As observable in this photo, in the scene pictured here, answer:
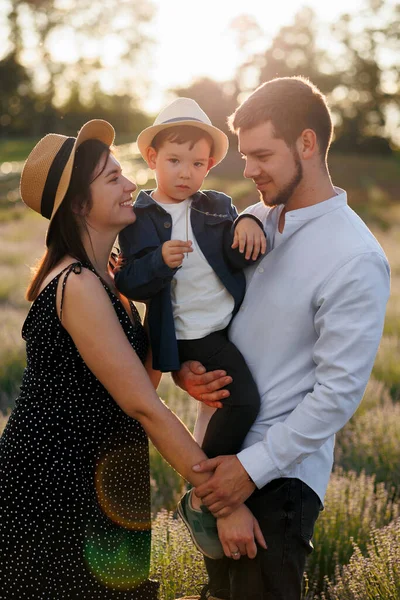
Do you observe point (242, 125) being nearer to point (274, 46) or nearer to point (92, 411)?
point (92, 411)

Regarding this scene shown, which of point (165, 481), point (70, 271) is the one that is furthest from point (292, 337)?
point (165, 481)

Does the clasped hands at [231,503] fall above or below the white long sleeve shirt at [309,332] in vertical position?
below

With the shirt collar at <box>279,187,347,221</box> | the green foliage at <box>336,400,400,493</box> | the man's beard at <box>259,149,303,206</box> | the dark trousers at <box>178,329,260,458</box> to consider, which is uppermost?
the man's beard at <box>259,149,303,206</box>

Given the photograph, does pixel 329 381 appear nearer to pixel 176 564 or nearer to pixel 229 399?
pixel 229 399

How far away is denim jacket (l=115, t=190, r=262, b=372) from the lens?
2.91 m

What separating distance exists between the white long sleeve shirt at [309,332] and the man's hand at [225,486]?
4cm

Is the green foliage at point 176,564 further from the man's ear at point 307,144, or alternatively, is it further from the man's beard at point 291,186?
the man's ear at point 307,144

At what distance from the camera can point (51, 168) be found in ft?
9.73

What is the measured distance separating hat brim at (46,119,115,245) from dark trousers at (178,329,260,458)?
2.53 ft

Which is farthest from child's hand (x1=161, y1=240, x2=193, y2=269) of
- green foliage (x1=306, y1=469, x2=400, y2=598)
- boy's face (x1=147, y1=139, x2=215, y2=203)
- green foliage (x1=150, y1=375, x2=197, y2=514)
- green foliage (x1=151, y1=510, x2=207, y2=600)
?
green foliage (x1=150, y1=375, x2=197, y2=514)

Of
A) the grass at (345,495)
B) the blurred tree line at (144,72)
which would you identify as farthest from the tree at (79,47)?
the grass at (345,495)

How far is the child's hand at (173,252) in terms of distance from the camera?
281 centimetres

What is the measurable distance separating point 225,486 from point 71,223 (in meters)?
1.18

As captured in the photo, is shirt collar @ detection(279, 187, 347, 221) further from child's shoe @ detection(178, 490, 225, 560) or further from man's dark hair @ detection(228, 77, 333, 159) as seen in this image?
child's shoe @ detection(178, 490, 225, 560)
